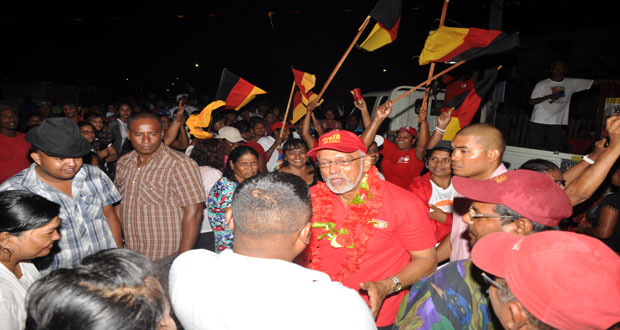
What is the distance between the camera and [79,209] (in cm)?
294

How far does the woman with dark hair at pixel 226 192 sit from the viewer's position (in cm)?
356

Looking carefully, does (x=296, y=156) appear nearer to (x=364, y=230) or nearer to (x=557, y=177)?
(x=364, y=230)

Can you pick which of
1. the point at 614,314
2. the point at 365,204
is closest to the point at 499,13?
the point at 365,204

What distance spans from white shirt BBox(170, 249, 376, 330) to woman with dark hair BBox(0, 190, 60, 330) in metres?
1.36

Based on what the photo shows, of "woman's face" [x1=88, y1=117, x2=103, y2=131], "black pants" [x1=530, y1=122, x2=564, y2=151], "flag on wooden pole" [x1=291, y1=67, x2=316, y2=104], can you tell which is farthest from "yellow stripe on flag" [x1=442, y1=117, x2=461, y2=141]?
"woman's face" [x1=88, y1=117, x2=103, y2=131]

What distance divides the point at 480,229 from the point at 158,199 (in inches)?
113

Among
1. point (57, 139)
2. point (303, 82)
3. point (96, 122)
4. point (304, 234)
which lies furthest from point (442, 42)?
point (96, 122)

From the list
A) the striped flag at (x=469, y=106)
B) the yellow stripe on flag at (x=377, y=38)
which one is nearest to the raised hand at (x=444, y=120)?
the striped flag at (x=469, y=106)

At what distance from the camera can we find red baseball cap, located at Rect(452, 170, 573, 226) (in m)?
1.85

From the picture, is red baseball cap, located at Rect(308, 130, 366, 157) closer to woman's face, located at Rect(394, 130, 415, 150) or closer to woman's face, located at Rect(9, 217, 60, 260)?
woman's face, located at Rect(9, 217, 60, 260)

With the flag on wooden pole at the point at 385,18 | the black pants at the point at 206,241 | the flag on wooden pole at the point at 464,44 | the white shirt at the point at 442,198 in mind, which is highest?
the flag on wooden pole at the point at 385,18

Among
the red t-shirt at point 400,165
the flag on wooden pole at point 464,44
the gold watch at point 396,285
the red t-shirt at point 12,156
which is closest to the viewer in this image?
the gold watch at point 396,285

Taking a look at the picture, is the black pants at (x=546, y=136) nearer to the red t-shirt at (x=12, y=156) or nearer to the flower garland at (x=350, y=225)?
the flower garland at (x=350, y=225)

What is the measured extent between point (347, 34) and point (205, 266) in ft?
76.6
